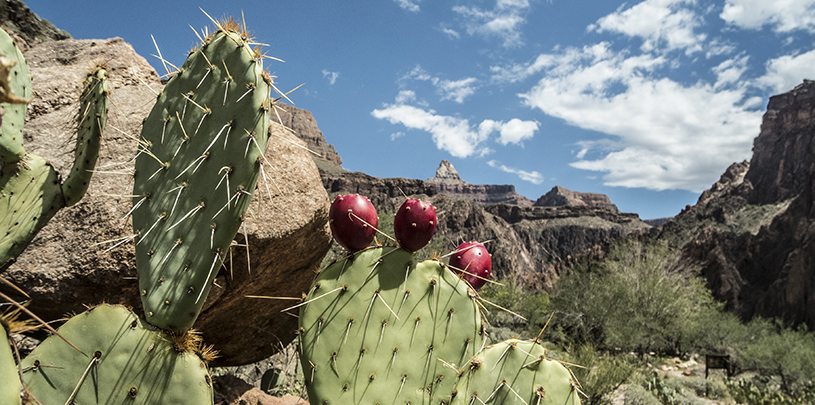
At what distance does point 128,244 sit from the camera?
10.7ft

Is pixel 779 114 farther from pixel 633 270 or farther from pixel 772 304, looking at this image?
pixel 633 270

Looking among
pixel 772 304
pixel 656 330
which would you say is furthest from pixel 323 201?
pixel 772 304

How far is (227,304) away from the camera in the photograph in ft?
11.7

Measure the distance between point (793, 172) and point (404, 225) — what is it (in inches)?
2878

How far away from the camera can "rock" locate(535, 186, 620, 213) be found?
134m

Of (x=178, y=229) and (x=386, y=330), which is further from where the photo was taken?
(x=386, y=330)

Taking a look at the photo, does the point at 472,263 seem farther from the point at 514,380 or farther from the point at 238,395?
the point at 238,395

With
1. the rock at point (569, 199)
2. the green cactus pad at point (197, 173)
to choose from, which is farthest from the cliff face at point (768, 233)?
the rock at point (569, 199)

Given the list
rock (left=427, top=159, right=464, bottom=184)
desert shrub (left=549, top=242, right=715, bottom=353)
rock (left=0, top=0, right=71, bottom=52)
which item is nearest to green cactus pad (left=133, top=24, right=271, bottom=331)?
rock (left=0, top=0, right=71, bottom=52)

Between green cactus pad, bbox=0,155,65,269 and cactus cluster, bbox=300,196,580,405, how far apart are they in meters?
1.76

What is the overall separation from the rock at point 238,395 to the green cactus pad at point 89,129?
5.79 feet

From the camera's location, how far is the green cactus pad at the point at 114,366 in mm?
1459

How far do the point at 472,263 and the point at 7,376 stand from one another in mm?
1722

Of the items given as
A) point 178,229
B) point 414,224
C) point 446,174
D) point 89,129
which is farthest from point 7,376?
point 446,174
